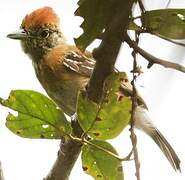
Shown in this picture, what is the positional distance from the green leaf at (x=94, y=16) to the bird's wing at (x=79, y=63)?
2.75 metres

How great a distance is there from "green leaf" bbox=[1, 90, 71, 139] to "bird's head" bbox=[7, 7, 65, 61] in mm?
3085

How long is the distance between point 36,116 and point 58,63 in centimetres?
285

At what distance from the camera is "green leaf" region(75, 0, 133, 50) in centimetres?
185

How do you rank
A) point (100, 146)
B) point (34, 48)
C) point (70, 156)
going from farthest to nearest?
point (34, 48) < point (70, 156) < point (100, 146)

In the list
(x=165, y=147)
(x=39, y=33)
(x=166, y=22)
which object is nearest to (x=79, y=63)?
(x=39, y=33)

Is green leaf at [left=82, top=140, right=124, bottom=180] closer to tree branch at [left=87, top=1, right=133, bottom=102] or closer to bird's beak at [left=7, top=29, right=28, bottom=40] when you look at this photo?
tree branch at [left=87, top=1, right=133, bottom=102]

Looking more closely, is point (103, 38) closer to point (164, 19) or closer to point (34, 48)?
point (164, 19)

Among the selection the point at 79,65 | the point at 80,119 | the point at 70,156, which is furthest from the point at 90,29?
the point at 79,65

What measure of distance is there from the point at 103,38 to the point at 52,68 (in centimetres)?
314

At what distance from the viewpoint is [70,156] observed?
281 centimetres

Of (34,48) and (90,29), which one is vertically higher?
(90,29)

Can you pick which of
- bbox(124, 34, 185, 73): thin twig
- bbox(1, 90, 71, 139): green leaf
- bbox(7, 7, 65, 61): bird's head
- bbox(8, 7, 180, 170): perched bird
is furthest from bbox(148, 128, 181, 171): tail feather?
bbox(124, 34, 185, 73): thin twig

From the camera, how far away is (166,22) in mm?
2035

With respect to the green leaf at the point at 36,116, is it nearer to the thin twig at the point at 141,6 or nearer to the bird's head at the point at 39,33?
the thin twig at the point at 141,6
